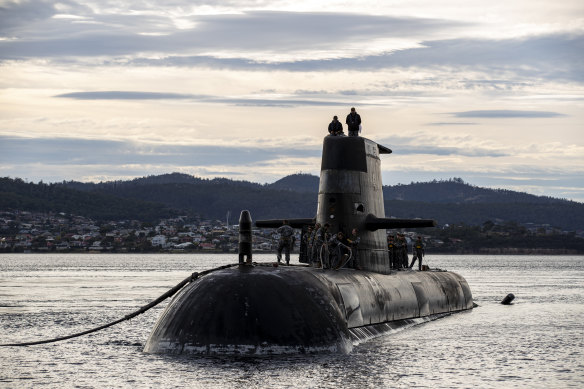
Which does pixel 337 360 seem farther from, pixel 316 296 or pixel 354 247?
pixel 354 247

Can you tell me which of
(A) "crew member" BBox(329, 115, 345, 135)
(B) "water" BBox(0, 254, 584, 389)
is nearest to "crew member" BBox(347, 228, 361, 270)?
(B) "water" BBox(0, 254, 584, 389)

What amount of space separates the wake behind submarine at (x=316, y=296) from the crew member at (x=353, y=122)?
31cm

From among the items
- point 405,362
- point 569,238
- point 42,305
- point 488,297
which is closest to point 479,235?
point 569,238

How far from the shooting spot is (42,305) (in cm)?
3916

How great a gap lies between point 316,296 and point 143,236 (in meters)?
173

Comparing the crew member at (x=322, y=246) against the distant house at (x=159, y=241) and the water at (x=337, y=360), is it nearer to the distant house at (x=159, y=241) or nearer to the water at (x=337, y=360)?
the water at (x=337, y=360)

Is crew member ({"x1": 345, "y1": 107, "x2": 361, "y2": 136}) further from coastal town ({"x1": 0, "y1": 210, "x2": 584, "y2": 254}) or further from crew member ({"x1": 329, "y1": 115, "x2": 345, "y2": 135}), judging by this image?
coastal town ({"x1": 0, "y1": 210, "x2": 584, "y2": 254})

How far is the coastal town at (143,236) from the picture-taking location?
18438 centimetres

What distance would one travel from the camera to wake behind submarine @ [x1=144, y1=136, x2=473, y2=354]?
56.7 ft

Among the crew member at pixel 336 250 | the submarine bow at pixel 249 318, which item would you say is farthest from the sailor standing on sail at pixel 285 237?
the submarine bow at pixel 249 318

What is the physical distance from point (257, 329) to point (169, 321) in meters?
2.00

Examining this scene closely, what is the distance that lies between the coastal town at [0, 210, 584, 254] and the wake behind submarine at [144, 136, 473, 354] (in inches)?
6052

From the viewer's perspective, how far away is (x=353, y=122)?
85.2 ft

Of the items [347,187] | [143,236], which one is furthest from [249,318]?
[143,236]
